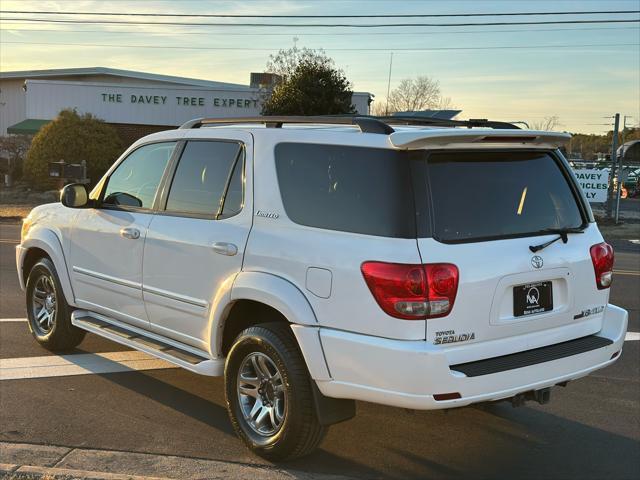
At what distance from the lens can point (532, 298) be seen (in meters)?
3.75

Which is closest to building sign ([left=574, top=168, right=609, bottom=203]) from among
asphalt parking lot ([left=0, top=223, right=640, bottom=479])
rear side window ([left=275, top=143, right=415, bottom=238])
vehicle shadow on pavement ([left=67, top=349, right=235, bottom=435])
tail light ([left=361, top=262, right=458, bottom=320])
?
asphalt parking lot ([left=0, top=223, right=640, bottom=479])

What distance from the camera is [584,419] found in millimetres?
4832

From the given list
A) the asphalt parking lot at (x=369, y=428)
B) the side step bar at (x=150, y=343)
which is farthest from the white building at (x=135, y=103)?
the asphalt parking lot at (x=369, y=428)

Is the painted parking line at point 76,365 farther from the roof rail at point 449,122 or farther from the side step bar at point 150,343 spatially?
the roof rail at point 449,122

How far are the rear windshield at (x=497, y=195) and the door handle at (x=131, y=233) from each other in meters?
2.23

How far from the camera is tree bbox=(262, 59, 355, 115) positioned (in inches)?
839

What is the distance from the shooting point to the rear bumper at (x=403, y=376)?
3393mm

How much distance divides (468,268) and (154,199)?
7.92 ft

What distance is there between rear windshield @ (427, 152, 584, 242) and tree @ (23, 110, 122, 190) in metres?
24.0

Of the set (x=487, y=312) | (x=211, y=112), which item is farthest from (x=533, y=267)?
(x=211, y=112)

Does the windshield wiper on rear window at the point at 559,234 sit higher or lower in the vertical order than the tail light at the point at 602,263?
higher

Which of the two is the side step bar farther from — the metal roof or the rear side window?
the metal roof

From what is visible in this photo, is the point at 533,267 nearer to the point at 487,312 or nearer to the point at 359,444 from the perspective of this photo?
the point at 487,312

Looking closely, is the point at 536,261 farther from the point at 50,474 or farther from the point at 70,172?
the point at 70,172
